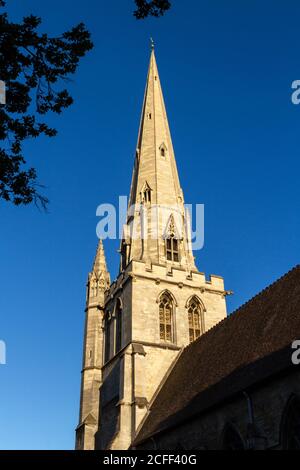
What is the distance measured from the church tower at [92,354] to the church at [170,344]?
0.06 meters

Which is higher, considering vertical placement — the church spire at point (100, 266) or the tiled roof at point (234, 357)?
the church spire at point (100, 266)

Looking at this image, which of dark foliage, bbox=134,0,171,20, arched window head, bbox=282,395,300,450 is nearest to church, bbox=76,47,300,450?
arched window head, bbox=282,395,300,450

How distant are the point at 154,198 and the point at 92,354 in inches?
376

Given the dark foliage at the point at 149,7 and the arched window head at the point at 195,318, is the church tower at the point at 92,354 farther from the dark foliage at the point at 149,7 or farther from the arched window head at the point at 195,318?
the dark foliage at the point at 149,7

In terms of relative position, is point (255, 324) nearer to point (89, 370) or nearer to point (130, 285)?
point (130, 285)

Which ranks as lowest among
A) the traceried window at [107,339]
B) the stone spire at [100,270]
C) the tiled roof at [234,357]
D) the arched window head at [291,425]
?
the arched window head at [291,425]

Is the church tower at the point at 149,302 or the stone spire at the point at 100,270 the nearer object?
the church tower at the point at 149,302

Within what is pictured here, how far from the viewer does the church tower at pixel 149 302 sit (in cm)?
2238

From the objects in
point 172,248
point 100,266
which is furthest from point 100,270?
point 172,248

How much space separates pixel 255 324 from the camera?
1847 centimetres

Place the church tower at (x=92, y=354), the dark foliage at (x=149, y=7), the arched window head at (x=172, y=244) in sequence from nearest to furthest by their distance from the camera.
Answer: the dark foliage at (x=149, y=7) < the church tower at (x=92, y=354) < the arched window head at (x=172, y=244)

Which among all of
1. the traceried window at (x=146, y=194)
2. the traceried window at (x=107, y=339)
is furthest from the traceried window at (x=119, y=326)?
the traceried window at (x=146, y=194)

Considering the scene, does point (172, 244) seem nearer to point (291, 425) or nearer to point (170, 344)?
point (170, 344)
